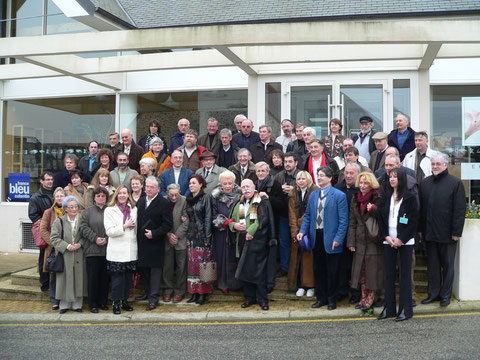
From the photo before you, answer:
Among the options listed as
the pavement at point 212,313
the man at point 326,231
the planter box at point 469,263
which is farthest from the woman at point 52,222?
the planter box at point 469,263

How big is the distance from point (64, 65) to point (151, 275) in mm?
5407

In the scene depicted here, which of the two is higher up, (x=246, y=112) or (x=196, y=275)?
(x=246, y=112)

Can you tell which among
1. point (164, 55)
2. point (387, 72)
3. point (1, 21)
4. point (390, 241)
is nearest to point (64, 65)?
point (164, 55)

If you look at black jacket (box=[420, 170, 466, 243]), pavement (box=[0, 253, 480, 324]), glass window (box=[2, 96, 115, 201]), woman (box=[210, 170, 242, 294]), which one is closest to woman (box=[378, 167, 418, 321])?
pavement (box=[0, 253, 480, 324])

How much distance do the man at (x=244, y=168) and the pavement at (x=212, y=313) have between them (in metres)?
1.86

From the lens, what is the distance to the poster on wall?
10.4 m

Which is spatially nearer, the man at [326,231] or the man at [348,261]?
the man at [326,231]

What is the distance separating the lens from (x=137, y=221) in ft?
24.3

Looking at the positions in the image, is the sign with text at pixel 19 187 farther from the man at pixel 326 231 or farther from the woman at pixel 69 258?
the man at pixel 326 231

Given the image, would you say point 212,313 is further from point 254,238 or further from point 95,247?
point 95,247

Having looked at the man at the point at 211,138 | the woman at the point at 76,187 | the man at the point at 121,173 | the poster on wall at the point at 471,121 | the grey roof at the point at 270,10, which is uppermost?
the grey roof at the point at 270,10

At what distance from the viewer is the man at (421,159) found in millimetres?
7559

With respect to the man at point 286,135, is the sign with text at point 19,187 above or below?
below

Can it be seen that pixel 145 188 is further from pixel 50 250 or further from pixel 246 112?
pixel 246 112
